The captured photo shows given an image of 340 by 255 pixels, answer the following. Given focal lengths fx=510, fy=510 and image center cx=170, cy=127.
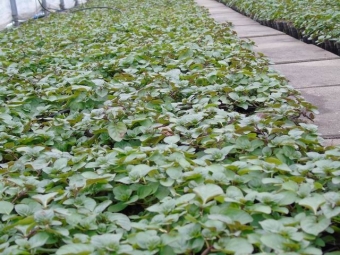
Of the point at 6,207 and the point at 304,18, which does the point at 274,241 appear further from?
the point at 304,18

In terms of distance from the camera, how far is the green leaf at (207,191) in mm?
1282

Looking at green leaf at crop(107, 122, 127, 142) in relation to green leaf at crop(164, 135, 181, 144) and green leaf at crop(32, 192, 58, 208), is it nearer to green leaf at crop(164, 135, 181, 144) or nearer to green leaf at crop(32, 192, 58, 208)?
green leaf at crop(164, 135, 181, 144)

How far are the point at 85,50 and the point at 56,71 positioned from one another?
950 mm

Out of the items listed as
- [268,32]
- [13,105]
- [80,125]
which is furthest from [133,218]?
[268,32]

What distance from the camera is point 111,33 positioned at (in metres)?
5.03

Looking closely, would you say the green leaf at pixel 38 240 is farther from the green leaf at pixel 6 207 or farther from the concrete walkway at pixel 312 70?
the concrete walkway at pixel 312 70

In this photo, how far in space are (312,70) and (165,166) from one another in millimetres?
2075

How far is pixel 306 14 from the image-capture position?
5.07 metres

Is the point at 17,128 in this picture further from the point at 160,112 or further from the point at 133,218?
the point at 133,218

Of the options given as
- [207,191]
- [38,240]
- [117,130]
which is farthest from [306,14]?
[38,240]

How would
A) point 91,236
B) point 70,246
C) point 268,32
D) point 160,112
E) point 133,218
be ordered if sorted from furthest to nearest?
point 268,32 → point 160,112 → point 133,218 → point 91,236 → point 70,246

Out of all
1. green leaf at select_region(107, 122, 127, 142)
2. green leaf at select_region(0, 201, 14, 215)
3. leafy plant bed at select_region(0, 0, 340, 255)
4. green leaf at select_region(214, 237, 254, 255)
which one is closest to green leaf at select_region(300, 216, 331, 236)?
leafy plant bed at select_region(0, 0, 340, 255)

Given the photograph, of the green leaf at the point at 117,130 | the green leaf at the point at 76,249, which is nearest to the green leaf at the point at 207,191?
the green leaf at the point at 76,249

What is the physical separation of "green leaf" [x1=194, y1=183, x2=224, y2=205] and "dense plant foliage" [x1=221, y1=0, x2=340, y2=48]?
2.99 meters
